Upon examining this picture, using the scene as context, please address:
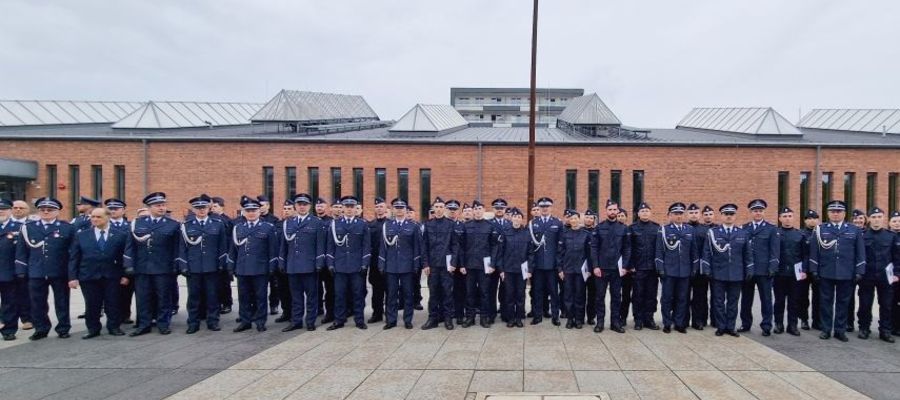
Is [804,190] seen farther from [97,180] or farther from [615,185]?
[97,180]

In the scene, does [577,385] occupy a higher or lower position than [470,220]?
lower

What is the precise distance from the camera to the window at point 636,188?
21188mm

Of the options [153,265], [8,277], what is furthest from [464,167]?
[8,277]

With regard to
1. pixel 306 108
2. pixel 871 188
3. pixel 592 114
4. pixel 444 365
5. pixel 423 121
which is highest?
pixel 306 108

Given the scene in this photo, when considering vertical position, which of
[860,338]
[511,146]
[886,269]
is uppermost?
[511,146]

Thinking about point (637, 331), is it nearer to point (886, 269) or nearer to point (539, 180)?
point (886, 269)

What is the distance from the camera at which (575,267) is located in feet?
31.7

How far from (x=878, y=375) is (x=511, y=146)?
593 inches

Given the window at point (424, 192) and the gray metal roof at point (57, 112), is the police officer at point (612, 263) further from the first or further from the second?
the gray metal roof at point (57, 112)

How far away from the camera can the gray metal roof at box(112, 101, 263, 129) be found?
24.5 m

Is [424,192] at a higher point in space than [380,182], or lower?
lower

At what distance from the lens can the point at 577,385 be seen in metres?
6.48

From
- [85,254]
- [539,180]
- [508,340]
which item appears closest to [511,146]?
[539,180]

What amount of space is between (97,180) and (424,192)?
11879 millimetres
